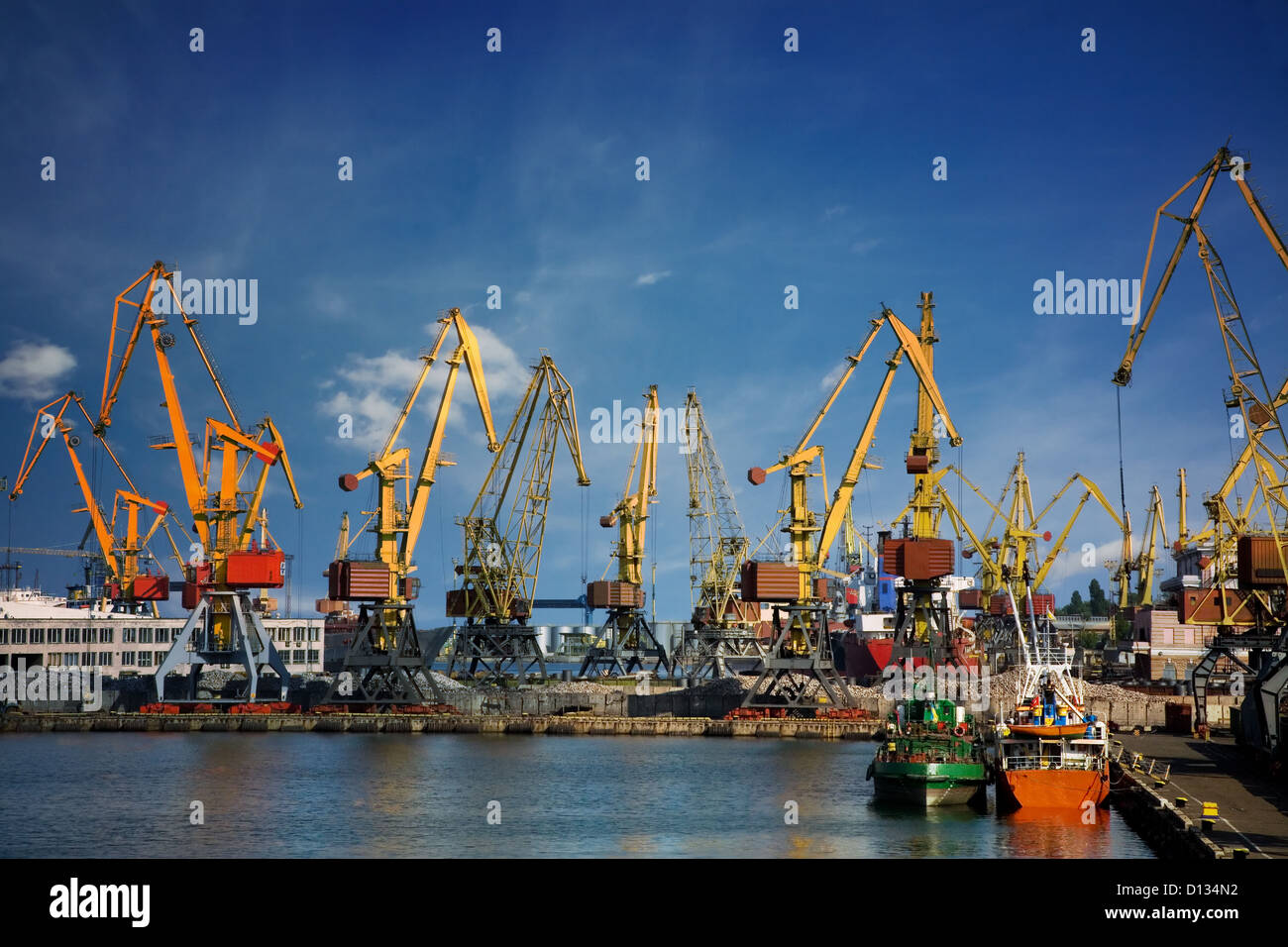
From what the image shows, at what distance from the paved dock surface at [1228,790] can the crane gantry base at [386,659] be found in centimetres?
5485

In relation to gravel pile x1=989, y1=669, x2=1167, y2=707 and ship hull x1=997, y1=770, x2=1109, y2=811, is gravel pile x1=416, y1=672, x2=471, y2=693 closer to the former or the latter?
gravel pile x1=989, y1=669, x2=1167, y2=707

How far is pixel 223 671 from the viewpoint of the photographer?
128m

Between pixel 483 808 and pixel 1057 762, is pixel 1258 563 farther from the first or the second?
pixel 483 808

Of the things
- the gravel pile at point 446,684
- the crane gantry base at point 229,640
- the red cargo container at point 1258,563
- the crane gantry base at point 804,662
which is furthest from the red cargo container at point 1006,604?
the crane gantry base at point 229,640

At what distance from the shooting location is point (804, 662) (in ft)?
321

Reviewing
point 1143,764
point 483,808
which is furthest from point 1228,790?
point 483,808

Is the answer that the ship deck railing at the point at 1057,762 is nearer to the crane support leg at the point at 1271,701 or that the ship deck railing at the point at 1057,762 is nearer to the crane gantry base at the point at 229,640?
the crane support leg at the point at 1271,701

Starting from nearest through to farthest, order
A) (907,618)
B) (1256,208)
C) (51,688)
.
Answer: (1256,208)
(907,618)
(51,688)

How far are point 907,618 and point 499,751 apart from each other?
36.1 m

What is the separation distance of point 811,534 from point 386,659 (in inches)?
1402
